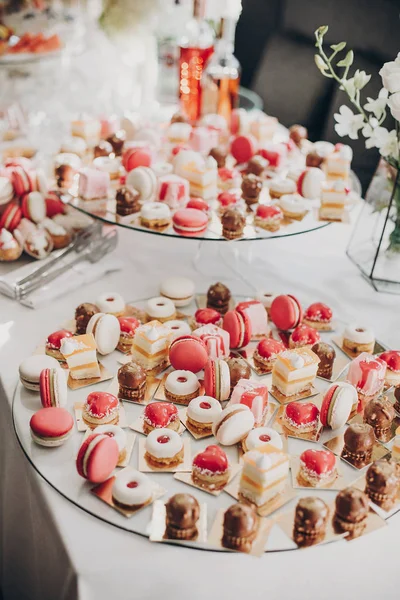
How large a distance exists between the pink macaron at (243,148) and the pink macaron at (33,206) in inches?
23.9

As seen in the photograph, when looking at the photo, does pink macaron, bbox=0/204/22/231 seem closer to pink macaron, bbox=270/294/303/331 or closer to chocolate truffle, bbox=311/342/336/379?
pink macaron, bbox=270/294/303/331

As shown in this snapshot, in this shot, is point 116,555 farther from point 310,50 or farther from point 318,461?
point 310,50

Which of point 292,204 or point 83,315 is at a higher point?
point 292,204

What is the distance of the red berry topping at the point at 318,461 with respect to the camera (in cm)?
123

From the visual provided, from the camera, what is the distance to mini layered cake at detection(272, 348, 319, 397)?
1.43 metres

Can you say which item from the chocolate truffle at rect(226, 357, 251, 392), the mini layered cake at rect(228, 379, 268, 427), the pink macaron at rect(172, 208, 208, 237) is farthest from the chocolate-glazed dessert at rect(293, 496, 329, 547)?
the pink macaron at rect(172, 208, 208, 237)

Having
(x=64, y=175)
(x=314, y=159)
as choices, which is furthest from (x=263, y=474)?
(x=314, y=159)

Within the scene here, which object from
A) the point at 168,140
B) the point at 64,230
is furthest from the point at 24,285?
the point at 168,140

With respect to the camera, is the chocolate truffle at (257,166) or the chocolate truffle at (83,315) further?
the chocolate truffle at (257,166)

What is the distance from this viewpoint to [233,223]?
5.61 feet

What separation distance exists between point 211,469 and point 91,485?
21cm

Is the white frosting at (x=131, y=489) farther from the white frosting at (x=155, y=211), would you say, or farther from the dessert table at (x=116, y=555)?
the white frosting at (x=155, y=211)

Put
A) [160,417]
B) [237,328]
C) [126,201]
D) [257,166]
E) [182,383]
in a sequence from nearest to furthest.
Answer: [160,417]
[182,383]
[237,328]
[126,201]
[257,166]

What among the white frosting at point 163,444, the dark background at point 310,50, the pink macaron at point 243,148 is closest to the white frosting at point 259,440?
the white frosting at point 163,444
